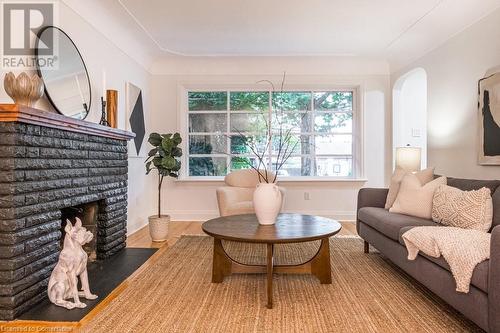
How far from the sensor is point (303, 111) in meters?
5.43

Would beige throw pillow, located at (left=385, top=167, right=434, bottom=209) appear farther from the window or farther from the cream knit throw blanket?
the window

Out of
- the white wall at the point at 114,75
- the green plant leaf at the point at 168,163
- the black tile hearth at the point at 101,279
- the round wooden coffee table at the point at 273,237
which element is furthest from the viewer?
the green plant leaf at the point at 168,163

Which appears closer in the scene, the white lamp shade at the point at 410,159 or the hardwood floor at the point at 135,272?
the hardwood floor at the point at 135,272

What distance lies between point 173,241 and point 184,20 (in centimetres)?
257

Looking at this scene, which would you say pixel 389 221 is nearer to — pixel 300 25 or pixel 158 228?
pixel 300 25

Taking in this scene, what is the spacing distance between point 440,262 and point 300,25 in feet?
9.74

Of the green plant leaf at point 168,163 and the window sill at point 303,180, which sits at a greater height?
the green plant leaf at point 168,163

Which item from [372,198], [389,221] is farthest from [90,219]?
[372,198]

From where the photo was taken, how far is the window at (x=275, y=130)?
5.43 m

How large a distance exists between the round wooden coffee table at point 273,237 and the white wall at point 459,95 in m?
1.76

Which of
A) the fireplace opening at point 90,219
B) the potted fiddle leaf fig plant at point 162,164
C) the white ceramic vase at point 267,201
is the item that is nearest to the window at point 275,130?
the potted fiddle leaf fig plant at point 162,164

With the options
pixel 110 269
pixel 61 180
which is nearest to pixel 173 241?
pixel 110 269

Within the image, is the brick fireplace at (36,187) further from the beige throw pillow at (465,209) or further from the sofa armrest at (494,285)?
the beige throw pillow at (465,209)

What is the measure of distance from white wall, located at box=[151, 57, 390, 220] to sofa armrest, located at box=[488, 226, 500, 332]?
3.64 metres
